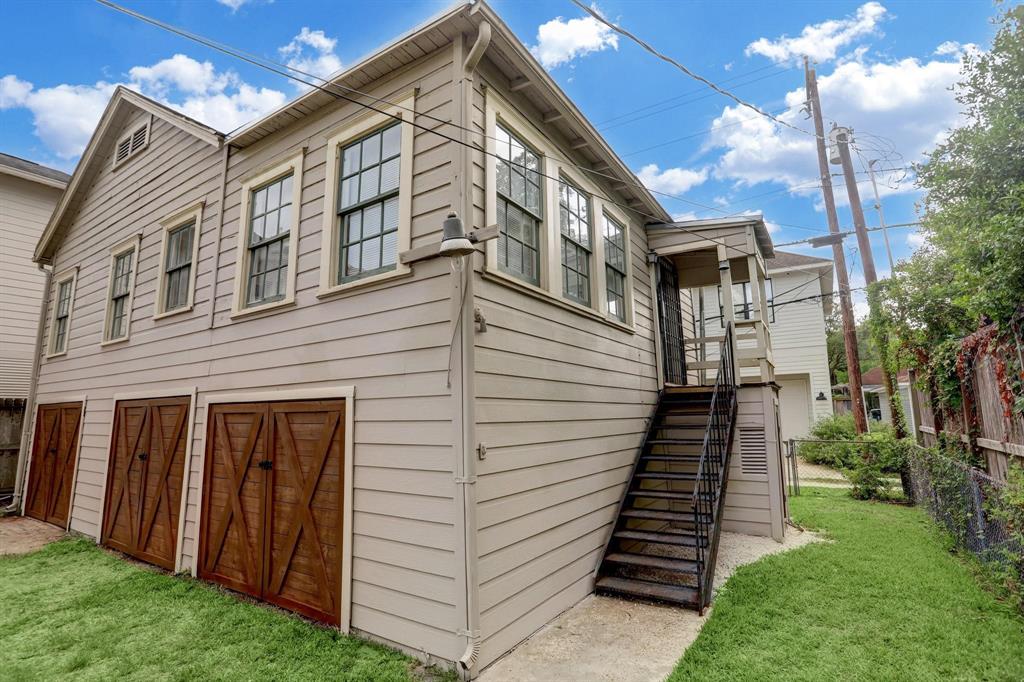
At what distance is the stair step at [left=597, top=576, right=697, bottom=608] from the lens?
4.12m

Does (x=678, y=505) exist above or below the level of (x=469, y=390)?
below

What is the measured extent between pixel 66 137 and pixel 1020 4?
22463 mm

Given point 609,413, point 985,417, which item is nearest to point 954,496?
point 985,417

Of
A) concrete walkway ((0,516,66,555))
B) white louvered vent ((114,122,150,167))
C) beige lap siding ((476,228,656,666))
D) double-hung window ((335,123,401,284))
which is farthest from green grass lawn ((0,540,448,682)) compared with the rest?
white louvered vent ((114,122,150,167))

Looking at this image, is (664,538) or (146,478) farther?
(146,478)

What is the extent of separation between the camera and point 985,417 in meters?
5.04

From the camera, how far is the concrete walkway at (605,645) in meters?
3.13

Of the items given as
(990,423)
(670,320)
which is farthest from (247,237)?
(990,423)

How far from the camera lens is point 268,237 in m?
5.02

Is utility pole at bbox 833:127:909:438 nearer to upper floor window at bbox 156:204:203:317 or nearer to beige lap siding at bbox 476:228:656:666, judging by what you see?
beige lap siding at bbox 476:228:656:666

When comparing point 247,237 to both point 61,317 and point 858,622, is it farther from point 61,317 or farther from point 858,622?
point 858,622

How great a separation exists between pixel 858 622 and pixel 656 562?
1.56m

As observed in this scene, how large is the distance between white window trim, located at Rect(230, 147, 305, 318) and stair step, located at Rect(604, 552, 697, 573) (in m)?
4.04

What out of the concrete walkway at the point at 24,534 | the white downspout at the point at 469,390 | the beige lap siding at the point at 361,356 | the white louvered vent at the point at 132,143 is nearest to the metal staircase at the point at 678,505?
the white downspout at the point at 469,390
